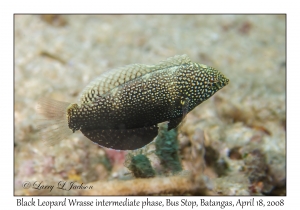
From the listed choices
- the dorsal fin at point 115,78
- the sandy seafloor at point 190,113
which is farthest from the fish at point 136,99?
the sandy seafloor at point 190,113

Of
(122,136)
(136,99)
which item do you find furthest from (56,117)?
(136,99)

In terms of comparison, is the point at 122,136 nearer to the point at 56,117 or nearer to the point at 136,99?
the point at 136,99

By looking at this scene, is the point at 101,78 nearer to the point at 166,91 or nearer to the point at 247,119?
the point at 166,91

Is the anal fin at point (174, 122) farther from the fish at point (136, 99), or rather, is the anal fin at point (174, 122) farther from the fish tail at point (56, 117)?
the fish tail at point (56, 117)

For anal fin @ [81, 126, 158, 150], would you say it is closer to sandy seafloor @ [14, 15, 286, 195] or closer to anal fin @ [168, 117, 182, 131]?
anal fin @ [168, 117, 182, 131]

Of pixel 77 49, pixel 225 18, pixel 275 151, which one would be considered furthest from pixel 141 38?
pixel 275 151
